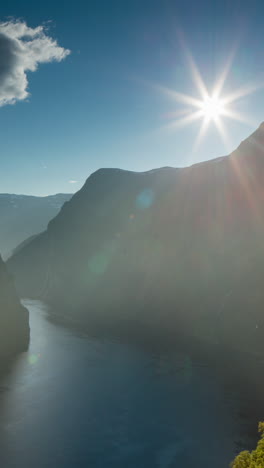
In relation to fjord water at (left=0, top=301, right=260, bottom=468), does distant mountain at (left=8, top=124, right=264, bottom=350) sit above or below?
above

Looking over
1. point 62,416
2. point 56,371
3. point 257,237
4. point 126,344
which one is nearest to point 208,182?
point 257,237

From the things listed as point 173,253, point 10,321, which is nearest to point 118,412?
point 10,321

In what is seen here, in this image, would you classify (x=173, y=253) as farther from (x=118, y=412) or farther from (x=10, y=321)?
(x=118, y=412)

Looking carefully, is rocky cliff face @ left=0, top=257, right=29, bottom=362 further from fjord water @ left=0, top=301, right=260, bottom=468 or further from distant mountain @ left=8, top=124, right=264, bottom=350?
distant mountain @ left=8, top=124, right=264, bottom=350

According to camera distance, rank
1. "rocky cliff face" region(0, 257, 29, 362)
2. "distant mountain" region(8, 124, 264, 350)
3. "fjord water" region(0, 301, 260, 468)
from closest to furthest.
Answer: "fjord water" region(0, 301, 260, 468), "rocky cliff face" region(0, 257, 29, 362), "distant mountain" region(8, 124, 264, 350)

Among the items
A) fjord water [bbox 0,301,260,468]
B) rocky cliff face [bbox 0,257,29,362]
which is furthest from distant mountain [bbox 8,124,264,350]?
rocky cliff face [bbox 0,257,29,362]
